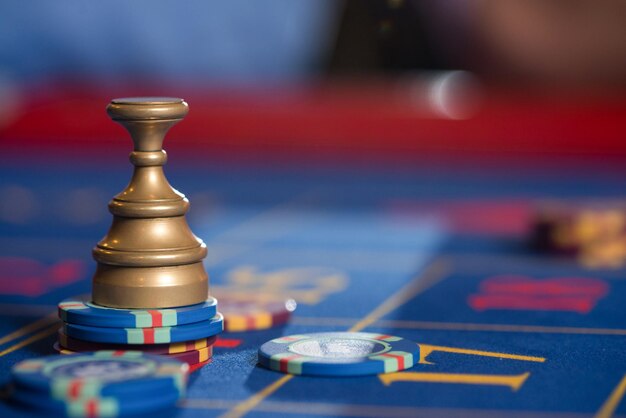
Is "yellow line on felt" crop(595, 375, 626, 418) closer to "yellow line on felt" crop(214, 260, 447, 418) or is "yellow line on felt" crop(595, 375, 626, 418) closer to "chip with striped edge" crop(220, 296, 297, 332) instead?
"yellow line on felt" crop(214, 260, 447, 418)

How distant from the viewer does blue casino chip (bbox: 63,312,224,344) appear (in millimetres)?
1829

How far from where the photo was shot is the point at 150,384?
1568 mm

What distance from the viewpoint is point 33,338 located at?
83.6 inches

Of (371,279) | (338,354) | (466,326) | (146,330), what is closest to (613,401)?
(338,354)

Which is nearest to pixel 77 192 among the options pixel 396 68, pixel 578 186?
pixel 578 186

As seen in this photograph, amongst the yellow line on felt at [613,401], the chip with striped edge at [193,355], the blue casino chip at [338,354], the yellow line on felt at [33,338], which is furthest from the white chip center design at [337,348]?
the yellow line on felt at [33,338]

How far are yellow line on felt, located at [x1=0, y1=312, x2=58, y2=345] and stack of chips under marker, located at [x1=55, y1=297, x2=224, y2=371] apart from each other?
23cm

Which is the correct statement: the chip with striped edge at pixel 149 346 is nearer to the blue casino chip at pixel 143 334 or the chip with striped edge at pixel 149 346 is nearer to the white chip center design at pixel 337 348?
the blue casino chip at pixel 143 334

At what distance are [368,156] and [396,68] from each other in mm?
1216

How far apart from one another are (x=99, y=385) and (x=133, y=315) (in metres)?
0.30

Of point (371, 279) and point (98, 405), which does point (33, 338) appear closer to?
point (98, 405)

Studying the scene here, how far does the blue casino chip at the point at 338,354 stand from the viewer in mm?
1781

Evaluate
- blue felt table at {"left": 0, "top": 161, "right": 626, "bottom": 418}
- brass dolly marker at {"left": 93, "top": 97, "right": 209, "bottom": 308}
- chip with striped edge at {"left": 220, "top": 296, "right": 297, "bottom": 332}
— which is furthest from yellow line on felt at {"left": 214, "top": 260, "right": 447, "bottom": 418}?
brass dolly marker at {"left": 93, "top": 97, "right": 209, "bottom": 308}

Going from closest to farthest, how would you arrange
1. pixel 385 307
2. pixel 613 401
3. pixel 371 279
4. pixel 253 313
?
pixel 613 401
pixel 253 313
pixel 385 307
pixel 371 279
